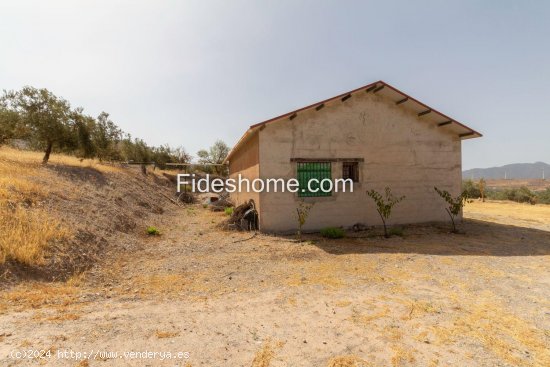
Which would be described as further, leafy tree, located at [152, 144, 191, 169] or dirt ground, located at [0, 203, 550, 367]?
leafy tree, located at [152, 144, 191, 169]

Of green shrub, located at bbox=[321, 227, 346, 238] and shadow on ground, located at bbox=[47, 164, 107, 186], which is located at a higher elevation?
shadow on ground, located at bbox=[47, 164, 107, 186]

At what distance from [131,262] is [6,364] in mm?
4245

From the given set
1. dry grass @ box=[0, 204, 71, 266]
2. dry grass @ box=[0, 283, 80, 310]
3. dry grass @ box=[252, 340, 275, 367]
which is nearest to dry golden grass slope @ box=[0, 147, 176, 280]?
dry grass @ box=[0, 204, 71, 266]

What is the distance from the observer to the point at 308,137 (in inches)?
399

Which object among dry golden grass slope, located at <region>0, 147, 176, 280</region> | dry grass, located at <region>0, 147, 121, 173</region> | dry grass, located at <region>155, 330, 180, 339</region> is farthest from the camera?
dry grass, located at <region>0, 147, 121, 173</region>

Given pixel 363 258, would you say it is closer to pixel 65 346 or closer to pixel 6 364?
pixel 65 346

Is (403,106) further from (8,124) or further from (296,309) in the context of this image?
(8,124)

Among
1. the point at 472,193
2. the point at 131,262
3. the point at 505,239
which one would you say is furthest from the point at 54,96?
the point at 472,193

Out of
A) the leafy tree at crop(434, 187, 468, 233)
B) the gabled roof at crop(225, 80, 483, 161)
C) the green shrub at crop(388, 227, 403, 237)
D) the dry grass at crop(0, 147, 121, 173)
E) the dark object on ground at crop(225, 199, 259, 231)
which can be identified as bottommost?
the green shrub at crop(388, 227, 403, 237)

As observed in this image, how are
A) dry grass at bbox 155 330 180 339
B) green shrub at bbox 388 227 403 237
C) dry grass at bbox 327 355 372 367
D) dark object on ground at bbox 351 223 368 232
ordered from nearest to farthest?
1. dry grass at bbox 327 355 372 367
2. dry grass at bbox 155 330 180 339
3. green shrub at bbox 388 227 403 237
4. dark object on ground at bbox 351 223 368 232

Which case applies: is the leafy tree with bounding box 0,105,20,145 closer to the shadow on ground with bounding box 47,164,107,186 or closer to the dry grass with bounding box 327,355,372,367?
the shadow on ground with bounding box 47,164,107,186

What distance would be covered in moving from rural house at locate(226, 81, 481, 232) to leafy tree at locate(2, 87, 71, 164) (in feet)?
36.8

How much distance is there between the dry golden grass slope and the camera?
5.25 m

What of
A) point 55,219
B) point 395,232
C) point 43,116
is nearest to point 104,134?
point 43,116
